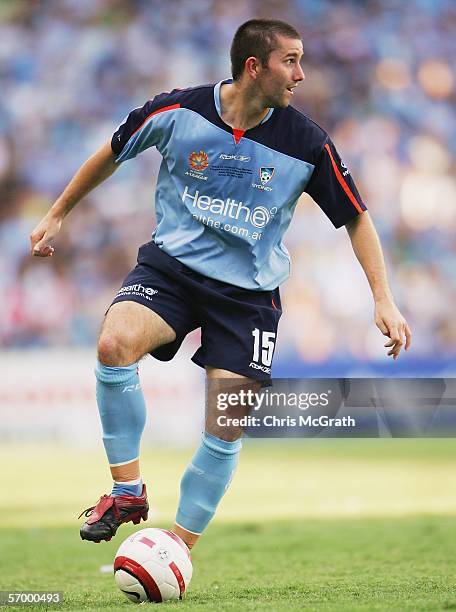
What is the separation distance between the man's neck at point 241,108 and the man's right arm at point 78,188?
0.53 metres

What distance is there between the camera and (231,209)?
14.5 feet

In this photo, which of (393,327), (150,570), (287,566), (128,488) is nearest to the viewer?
Answer: (150,570)

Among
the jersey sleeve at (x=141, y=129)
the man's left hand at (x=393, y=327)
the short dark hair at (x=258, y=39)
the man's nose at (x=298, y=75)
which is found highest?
the short dark hair at (x=258, y=39)

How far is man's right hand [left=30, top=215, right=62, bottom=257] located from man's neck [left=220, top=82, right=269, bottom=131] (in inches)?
33.1

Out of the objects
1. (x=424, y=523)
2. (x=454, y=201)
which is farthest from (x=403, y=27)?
(x=424, y=523)

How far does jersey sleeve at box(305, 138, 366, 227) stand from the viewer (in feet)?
14.4

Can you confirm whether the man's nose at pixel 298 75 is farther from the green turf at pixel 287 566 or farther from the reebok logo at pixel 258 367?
the green turf at pixel 287 566

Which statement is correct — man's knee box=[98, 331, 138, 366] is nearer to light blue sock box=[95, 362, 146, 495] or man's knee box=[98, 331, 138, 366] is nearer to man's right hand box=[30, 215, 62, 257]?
light blue sock box=[95, 362, 146, 495]

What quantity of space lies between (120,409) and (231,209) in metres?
Answer: 0.93

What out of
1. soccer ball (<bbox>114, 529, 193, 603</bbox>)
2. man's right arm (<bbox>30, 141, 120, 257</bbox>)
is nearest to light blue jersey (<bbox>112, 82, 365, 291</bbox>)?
man's right arm (<bbox>30, 141, 120, 257</bbox>)

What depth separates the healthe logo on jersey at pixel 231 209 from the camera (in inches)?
173

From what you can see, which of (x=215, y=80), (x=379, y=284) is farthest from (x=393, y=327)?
(x=215, y=80)

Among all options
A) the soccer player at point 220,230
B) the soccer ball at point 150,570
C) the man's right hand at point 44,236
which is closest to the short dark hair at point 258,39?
the soccer player at point 220,230

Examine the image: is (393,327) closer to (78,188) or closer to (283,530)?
(78,188)
